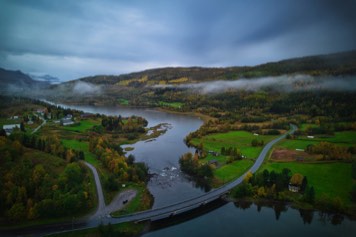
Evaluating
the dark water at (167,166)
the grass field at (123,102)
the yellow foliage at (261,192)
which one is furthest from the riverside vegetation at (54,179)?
the grass field at (123,102)

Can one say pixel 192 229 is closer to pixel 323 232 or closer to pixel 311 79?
pixel 323 232

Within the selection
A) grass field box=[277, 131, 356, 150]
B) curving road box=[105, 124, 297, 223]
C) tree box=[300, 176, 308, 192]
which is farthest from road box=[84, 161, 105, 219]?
grass field box=[277, 131, 356, 150]

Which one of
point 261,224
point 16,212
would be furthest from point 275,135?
point 16,212

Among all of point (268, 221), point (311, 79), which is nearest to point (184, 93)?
point (311, 79)

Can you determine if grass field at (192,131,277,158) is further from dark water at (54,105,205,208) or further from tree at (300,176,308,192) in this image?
tree at (300,176,308,192)

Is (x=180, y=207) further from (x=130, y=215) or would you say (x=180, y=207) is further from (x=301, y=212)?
(x=301, y=212)

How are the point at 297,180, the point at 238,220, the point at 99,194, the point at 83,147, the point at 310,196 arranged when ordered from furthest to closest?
the point at 83,147 < the point at 297,180 < the point at 99,194 < the point at 310,196 < the point at 238,220

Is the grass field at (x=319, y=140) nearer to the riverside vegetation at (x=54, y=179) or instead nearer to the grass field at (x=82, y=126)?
the riverside vegetation at (x=54, y=179)
